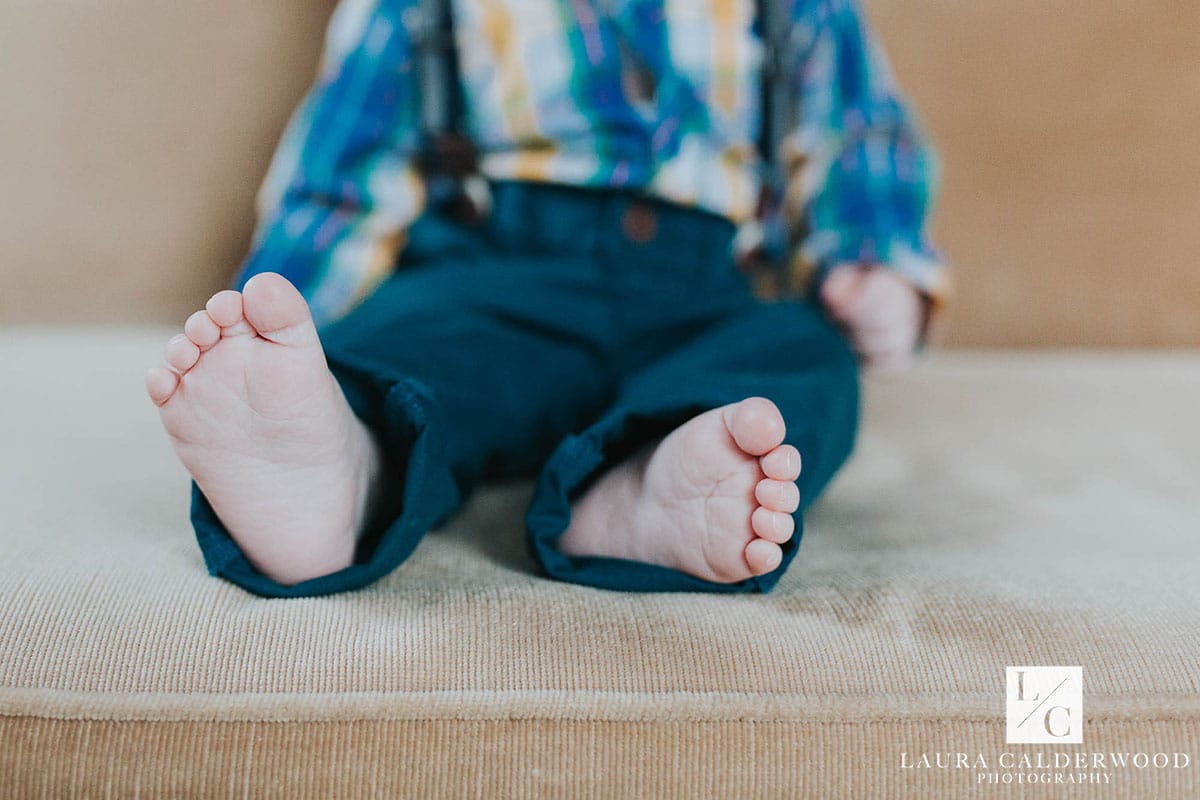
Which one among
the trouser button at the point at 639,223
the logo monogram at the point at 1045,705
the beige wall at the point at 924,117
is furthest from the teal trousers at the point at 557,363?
the beige wall at the point at 924,117

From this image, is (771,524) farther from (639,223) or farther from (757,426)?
(639,223)

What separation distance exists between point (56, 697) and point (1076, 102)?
95 cm

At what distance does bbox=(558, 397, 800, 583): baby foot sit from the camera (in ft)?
1.34

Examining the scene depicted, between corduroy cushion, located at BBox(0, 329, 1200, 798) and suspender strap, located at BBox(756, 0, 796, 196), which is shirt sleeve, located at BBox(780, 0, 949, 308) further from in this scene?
corduroy cushion, located at BBox(0, 329, 1200, 798)

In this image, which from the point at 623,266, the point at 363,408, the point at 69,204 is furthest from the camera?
the point at 69,204

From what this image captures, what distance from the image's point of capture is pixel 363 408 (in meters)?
0.48

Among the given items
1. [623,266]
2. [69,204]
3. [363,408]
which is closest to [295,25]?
[69,204]

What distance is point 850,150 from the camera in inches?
32.4

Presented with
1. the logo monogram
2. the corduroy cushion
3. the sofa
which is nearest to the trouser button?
the sofa

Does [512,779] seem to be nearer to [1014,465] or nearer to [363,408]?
[363,408]

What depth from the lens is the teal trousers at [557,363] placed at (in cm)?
45

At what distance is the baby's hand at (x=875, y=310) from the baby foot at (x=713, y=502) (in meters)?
0.37

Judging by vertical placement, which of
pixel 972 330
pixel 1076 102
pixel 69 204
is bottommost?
pixel 972 330

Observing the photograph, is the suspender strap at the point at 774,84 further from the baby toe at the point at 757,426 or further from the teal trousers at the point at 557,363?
the baby toe at the point at 757,426
